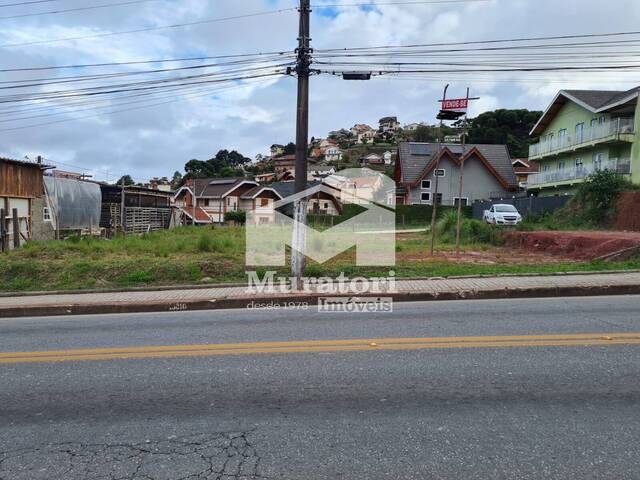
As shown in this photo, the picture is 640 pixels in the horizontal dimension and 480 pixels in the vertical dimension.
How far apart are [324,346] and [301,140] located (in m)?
5.64

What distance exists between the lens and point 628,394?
4.07m

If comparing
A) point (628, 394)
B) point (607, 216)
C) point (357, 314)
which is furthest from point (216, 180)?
point (628, 394)

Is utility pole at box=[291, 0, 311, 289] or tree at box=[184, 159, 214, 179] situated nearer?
utility pole at box=[291, 0, 311, 289]

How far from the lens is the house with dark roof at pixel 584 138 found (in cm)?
3212

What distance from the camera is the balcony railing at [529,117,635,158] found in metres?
32.5

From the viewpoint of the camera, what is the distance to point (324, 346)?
18.9 ft

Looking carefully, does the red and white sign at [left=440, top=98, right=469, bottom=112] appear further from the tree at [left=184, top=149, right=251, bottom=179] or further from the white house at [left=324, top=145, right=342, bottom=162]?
the white house at [left=324, top=145, right=342, bottom=162]

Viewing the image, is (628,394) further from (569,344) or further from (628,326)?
(628,326)

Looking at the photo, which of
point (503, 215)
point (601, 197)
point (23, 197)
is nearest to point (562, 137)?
point (503, 215)

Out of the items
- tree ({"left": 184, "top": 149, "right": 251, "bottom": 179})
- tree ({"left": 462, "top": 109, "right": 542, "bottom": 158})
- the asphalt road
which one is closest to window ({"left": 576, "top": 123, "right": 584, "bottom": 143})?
the asphalt road

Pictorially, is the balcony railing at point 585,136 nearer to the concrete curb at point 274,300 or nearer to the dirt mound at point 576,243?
the dirt mound at point 576,243

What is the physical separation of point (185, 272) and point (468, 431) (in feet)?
30.9

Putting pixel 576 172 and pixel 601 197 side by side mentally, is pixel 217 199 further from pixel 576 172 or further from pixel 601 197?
pixel 601 197

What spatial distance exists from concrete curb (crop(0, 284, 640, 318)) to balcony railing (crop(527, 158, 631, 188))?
22.6 meters
